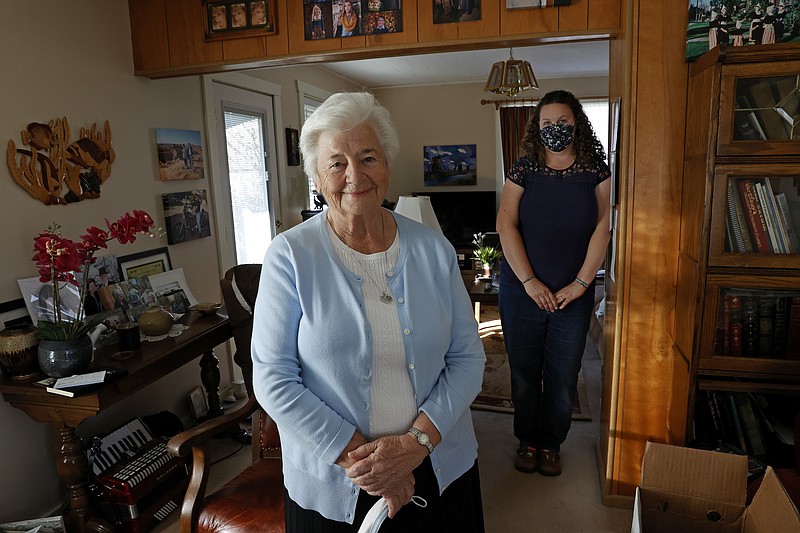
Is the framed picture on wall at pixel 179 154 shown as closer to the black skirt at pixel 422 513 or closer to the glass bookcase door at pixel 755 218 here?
the black skirt at pixel 422 513

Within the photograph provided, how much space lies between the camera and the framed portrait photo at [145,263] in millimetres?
2489

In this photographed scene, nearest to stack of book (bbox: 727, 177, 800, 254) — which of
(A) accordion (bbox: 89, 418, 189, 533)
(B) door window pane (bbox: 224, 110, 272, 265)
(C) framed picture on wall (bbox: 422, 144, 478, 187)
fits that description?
(A) accordion (bbox: 89, 418, 189, 533)

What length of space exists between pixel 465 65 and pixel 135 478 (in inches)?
178

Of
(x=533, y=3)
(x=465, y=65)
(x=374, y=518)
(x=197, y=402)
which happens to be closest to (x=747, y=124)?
(x=533, y=3)

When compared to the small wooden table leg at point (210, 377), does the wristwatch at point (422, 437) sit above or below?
above

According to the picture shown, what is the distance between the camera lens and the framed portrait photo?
8.17 feet

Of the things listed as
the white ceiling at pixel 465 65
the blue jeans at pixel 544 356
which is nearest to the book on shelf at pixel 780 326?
the blue jeans at pixel 544 356

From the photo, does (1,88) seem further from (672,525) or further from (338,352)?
(672,525)

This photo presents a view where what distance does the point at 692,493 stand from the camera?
1.31m

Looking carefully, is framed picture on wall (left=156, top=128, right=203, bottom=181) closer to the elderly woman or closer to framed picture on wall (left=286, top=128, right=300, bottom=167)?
framed picture on wall (left=286, top=128, right=300, bottom=167)

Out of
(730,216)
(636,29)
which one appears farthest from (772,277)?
(636,29)

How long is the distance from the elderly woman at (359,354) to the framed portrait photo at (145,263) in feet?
5.27

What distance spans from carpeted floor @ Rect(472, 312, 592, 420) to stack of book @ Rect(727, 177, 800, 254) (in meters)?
1.64

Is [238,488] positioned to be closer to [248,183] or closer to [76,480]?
[76,480]
